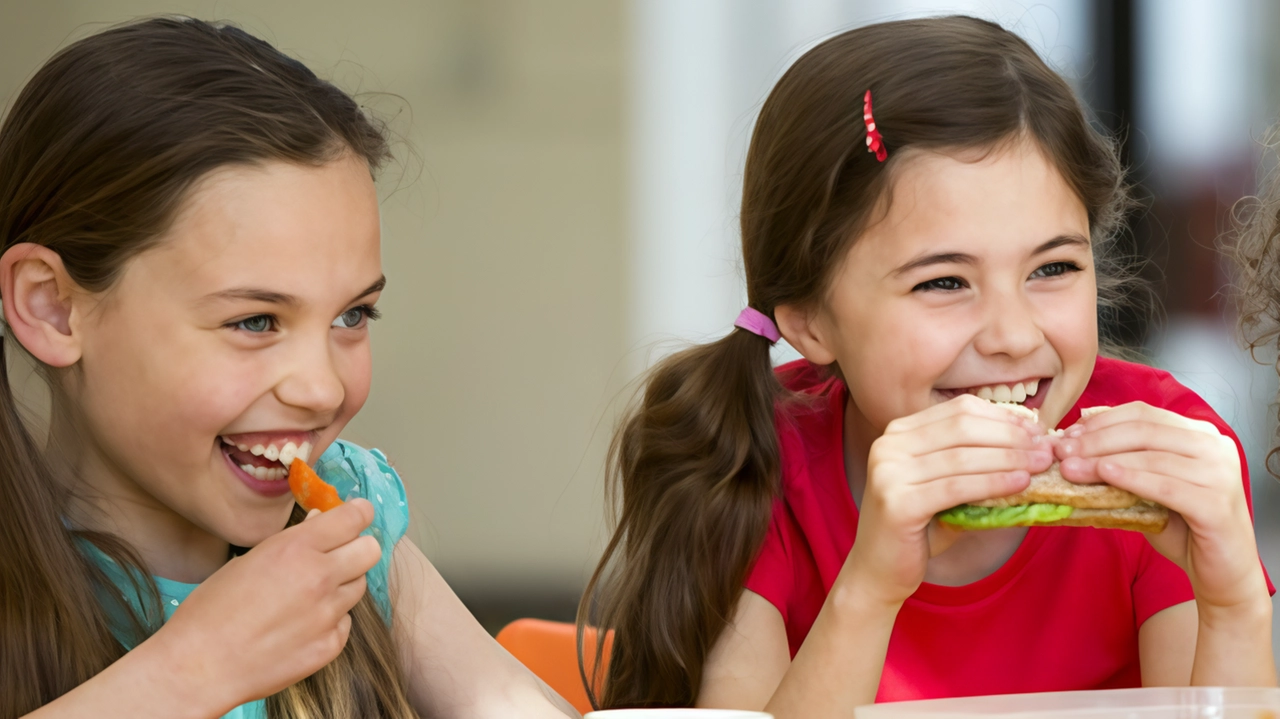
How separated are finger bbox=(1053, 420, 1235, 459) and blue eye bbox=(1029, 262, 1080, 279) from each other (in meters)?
0.27

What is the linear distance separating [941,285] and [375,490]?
75 centimetres

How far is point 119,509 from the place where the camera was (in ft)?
4.19

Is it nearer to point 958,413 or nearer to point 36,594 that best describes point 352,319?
point 36,594

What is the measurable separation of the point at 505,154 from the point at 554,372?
0.82m

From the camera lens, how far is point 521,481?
4480mm

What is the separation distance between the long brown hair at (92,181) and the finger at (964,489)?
0.70 meters

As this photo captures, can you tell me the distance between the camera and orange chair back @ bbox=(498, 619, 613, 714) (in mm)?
1689

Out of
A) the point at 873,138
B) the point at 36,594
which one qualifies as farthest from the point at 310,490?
the point at 873,138

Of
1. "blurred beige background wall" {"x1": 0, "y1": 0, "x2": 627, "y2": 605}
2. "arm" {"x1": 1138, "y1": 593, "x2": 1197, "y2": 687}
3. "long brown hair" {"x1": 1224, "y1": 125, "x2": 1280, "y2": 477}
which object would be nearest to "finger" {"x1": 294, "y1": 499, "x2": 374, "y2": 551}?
"arm" {"x1": 1138, "y1": 593, "x2": 1197, "y2": 687}

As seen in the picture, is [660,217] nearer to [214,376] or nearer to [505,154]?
[505,154]

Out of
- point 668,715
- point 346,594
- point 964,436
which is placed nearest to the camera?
point 668,715

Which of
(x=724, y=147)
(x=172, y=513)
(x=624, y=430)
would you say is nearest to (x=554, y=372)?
(x=724, y=147)

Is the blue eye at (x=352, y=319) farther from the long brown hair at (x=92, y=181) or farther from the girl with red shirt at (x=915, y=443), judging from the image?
the girl with red shirt at (x=915, y=443)

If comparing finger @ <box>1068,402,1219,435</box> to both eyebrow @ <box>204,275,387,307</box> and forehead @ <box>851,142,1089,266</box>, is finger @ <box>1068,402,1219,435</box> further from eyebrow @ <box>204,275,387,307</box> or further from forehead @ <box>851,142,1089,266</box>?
eyebrow @ <box>204,275,387,307</box>
